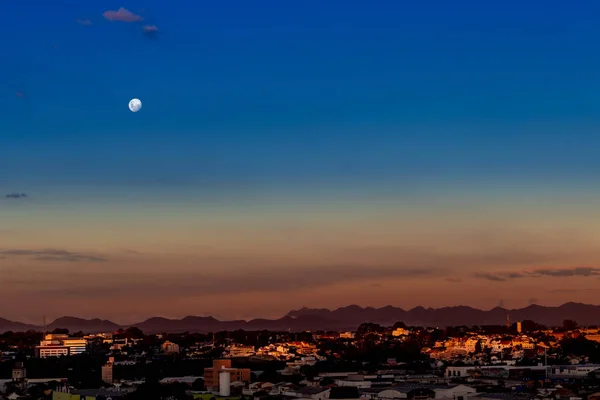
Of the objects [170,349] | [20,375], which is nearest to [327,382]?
[20,375]

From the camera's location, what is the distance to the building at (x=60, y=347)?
86.8 m

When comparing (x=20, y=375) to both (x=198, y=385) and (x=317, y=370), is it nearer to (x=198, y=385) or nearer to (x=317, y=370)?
(x=317, y=370)

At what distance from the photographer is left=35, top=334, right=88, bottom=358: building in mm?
86812

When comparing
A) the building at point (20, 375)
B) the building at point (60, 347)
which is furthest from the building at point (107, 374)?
the building at point (60, 347)

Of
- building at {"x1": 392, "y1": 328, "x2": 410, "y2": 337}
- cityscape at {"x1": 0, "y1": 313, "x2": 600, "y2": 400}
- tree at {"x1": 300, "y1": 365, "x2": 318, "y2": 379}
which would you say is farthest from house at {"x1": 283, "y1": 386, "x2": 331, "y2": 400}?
building at {"x1": 392, "y1": 328, "x2": 410, "y2": 337}

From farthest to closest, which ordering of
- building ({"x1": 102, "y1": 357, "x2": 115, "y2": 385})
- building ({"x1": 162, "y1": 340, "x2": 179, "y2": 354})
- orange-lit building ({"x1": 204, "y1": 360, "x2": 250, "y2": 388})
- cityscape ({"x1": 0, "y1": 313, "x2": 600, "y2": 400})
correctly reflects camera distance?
building ({"x1": 162, "y1": 340, "x2": 179, "y2": 354}) → building ({"x1": 102, "y1": 357, "x2": 115, "y2": 385}) → orange-lit building ({"x1": 204, "y1": 360, "x2": 250, "y2": 388}) → cityscape ({"x1": 0, "y1": 313, "x2": 600, "y2": 400})

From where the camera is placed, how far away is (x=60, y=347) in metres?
89.2

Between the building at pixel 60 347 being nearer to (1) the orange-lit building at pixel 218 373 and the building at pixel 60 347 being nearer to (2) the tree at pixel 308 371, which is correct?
(2) the tree at pixel 308 371

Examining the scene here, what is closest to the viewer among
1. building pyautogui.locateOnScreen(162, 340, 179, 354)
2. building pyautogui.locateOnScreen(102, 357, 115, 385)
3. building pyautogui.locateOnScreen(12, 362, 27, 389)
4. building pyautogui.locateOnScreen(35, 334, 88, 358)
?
building pyautogui.locateOnScreen(12, 362, 27, 389)

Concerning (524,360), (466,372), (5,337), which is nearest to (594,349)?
(524,360)

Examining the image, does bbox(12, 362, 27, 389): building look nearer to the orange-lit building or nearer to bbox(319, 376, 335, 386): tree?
the orange-lit building

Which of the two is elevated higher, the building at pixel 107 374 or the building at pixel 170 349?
the building at pixel 170 349

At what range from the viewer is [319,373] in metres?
56.0

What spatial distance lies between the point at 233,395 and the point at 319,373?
494 inches
